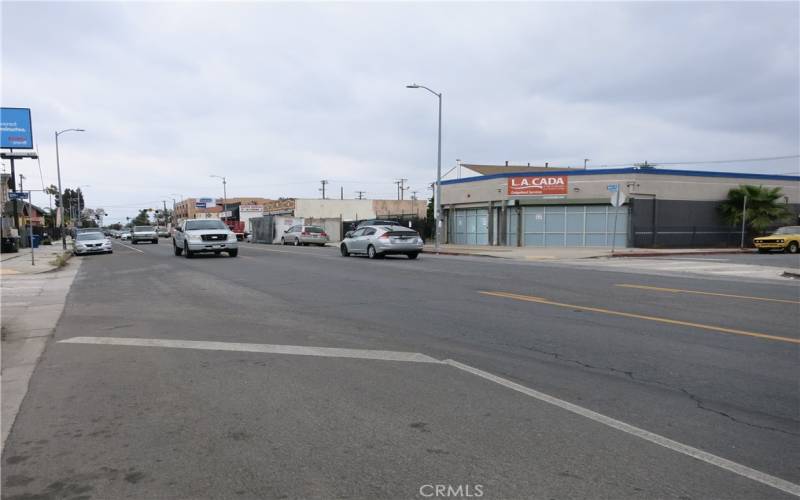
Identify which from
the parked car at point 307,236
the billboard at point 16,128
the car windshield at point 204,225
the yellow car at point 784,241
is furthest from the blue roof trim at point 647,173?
the billboard at point 16,128

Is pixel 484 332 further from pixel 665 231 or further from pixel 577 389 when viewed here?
pixel 665 231

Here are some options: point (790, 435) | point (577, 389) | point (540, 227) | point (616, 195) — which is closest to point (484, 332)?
point (577, 389)

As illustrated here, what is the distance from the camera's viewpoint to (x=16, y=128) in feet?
103

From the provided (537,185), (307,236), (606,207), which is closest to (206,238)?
(307,236)

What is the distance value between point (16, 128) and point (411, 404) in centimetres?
3568

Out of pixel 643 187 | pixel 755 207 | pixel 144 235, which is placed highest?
pixel 643 187

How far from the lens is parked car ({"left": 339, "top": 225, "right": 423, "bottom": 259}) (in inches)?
864

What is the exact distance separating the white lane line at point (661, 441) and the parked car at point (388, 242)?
54.5ft

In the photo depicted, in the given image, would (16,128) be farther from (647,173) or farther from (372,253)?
(647,173)

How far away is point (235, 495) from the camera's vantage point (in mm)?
3197

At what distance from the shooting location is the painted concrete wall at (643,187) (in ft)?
107

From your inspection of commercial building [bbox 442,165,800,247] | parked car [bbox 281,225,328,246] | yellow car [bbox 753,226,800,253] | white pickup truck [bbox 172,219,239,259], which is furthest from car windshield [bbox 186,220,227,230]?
yellow car [bbox 753,226,800,253]

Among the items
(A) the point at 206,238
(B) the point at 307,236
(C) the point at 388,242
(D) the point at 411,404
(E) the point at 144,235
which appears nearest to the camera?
(D) the point at 411,404

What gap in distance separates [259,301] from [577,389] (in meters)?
7.00
